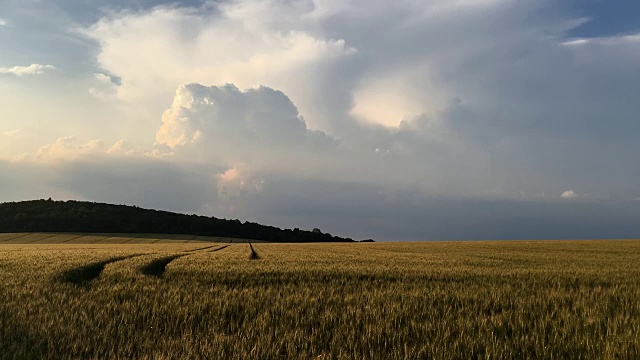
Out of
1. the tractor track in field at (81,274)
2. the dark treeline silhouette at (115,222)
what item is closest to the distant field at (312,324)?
the tractor track in field at (81,274)

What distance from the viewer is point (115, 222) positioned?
110 m

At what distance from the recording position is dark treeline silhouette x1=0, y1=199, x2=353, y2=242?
101125mm

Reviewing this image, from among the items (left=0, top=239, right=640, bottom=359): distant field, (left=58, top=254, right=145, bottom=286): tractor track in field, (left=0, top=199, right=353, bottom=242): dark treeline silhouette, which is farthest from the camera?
(left=0, top=199, right=353, bottom=242): dark treeline silhouette

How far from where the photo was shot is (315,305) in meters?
7.08

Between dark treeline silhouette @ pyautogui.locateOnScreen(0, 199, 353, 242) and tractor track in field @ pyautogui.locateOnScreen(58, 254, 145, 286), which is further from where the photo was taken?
dark treeline silhouette @ pyautogui.locateOnScreen(0, 199, 353, 242)

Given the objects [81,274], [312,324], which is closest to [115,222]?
[81,274]

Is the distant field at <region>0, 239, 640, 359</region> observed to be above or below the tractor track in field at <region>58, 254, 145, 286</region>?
above

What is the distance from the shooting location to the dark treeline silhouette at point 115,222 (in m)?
101

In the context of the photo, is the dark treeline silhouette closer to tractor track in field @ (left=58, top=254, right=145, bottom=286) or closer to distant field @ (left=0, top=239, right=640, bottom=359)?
tractor track in field @ (left=58, top=254, right=145, bottom=286)

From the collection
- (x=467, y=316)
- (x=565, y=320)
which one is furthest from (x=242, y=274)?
(x=565, y=320)

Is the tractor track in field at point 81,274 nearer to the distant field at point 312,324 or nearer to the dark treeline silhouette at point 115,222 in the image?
the distant field at point 312,324

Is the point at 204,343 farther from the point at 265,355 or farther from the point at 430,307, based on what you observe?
the point at 430,307

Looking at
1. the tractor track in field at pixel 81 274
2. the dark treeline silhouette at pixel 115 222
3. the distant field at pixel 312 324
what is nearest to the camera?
the distant field at pixel 312 324

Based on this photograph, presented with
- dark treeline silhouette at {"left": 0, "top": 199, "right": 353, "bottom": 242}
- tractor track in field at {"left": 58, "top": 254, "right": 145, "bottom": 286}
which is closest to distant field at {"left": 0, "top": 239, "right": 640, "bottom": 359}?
tractor track in field at {"left": 58, "top": 254, "right": 145, "bottom": 286}
